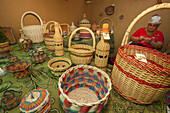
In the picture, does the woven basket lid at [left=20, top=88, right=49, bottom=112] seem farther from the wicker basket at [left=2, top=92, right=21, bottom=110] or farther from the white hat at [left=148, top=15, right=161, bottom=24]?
the white hat at [left=148, top=15, right=161, bottom=24]

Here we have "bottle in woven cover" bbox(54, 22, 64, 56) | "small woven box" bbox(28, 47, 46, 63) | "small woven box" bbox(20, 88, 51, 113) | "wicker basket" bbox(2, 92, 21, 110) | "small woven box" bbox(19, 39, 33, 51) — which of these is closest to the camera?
"small woven box" bbox(20, 88, 51, 113)

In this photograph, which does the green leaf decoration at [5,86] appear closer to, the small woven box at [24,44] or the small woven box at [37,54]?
the small woven box at [37,54]

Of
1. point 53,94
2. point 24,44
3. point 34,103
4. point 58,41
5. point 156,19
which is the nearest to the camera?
point 34,103

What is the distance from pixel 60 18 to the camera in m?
2.06

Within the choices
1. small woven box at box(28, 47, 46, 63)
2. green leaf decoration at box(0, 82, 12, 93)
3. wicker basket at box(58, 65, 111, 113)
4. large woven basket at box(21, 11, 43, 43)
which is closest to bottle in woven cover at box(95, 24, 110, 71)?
wicker basket at box(58, 65, 111, 113)

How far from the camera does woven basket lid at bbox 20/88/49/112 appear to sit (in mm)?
382

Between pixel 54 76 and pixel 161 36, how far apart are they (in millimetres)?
1818

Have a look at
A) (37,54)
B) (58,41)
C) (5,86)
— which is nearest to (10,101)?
(5,86)

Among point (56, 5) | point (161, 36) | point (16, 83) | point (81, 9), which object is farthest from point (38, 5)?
point (161, 36)

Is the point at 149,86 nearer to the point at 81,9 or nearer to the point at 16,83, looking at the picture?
the point at 16,83

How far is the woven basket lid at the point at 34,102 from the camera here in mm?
382

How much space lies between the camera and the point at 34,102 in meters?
0.40

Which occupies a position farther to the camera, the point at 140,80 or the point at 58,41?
the point at 58,41

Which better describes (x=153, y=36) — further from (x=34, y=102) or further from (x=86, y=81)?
(x=34, y=102)
